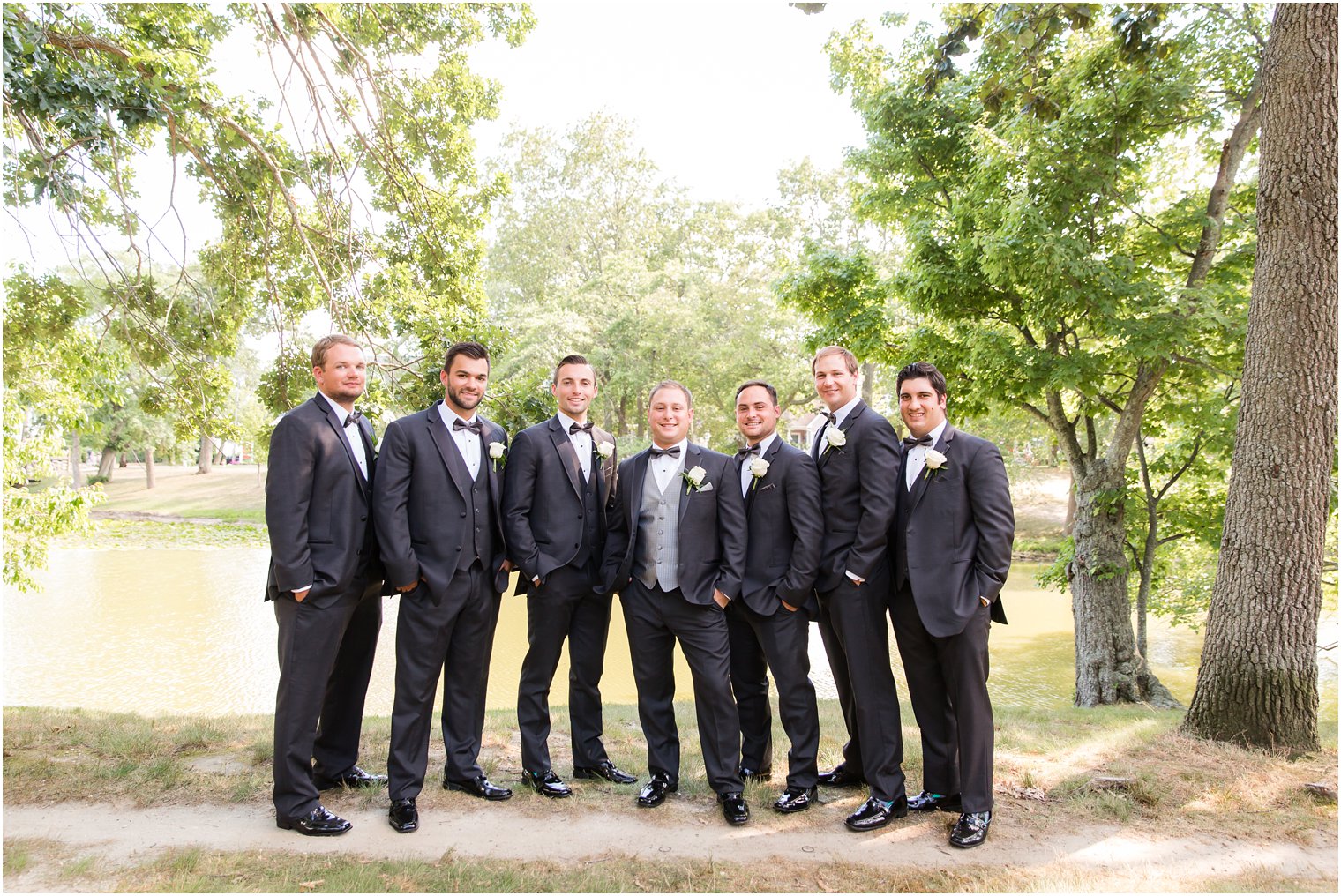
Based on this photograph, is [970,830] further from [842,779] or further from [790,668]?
[790,668]

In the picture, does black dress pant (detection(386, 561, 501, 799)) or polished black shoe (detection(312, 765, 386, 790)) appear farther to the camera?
polished black shoe (detection(312, 765, 386, 790))

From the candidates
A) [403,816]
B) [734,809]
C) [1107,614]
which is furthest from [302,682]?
[1107,614]

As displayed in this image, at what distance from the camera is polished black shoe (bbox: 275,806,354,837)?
13.1 ft

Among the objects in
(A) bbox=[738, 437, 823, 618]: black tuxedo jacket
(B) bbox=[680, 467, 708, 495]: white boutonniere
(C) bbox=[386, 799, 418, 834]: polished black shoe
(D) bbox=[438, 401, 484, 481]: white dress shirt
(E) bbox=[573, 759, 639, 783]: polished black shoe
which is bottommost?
(E) bbox=[573, 759, 639, 783]: polished black shoe

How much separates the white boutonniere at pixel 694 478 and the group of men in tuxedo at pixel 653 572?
0.01 meters

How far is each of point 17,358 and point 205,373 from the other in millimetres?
1876

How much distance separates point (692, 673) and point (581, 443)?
4.78ft

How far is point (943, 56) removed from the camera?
7.79 m

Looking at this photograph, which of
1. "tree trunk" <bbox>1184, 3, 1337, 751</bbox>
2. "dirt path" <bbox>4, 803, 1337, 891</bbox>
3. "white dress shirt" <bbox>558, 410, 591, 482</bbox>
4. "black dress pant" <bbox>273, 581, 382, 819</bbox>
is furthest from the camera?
"tree trunk" <bbox>1184, 3, 1337, 751</bbox>

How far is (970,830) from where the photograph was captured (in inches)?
157

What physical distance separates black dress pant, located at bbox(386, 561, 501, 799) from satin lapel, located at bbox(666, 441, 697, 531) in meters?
1.16

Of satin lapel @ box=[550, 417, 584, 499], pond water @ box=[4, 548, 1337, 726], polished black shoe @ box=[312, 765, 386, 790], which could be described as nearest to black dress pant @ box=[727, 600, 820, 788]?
satin lapel @ box=[550, 417, 584, 499]

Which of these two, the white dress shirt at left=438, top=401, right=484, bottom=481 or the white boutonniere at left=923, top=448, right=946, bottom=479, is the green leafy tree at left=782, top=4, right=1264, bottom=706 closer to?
the white boutonniere at left=923, top=448, right=946, bottom=479

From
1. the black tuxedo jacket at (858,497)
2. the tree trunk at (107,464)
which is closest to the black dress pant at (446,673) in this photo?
the black tuxedo jacket at (858,497)
